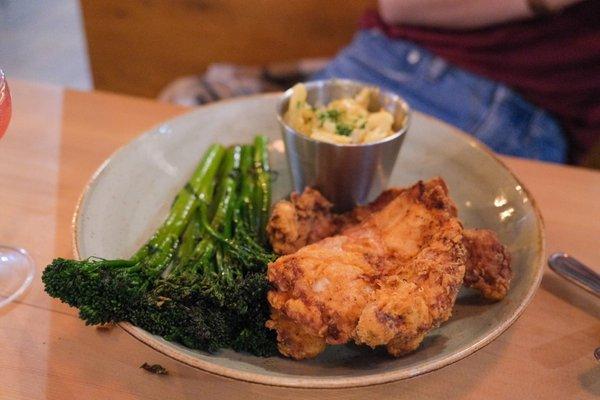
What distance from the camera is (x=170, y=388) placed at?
3.70ft

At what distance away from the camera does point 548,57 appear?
2.26m

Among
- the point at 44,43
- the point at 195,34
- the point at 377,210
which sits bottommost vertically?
the point at 44,43

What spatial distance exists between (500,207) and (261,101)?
0.97 m

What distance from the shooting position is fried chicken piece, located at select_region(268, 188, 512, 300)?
1.24m

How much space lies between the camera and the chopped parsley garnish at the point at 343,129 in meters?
1.59

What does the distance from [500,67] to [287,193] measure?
4.20 feet

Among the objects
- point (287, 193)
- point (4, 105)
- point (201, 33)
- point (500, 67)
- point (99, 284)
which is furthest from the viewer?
point (201, 33)

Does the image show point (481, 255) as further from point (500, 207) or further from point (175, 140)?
point (175, 140)

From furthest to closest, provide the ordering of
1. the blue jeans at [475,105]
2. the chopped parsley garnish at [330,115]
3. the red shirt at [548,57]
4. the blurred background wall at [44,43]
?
the blurred background wall at [44,43], the blue jeans at [475,105], the red shirt at [548,57], the chopped parsley garnish at [330,115]

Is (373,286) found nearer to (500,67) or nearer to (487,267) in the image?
(487,267)

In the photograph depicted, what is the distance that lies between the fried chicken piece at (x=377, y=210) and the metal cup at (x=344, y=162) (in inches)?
4.4

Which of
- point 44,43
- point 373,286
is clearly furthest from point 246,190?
point 44,43

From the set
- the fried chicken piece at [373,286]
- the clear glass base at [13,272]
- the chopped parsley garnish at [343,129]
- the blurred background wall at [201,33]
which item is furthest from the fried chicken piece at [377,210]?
the blurred background wall at [201,33]

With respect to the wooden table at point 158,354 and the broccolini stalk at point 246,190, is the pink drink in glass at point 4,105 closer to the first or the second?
the wooden table at point 158,354
